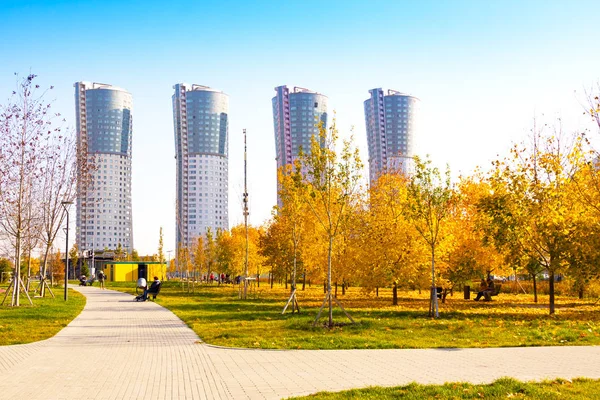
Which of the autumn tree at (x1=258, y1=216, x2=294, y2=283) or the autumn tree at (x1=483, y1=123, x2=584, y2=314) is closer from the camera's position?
the autumn tree at (x1=483, y1=123, x2=584, y2=314)

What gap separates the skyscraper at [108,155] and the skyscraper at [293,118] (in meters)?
41.1

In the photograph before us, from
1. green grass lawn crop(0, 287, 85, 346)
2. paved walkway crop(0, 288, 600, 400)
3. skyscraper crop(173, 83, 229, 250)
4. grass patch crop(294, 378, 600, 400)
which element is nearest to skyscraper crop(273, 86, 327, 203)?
skyscraper crop(173, 83, 229, 250)

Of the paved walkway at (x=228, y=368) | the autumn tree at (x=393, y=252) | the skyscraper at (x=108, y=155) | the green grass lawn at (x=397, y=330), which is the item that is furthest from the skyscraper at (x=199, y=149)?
the paved walkway at (x=228, y=368)

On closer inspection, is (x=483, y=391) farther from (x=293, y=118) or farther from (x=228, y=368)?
(x=293, y=118)

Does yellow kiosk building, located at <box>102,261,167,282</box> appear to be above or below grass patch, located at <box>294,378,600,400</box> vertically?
below

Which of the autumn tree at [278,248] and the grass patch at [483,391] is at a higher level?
the autumn tree at [278,248]

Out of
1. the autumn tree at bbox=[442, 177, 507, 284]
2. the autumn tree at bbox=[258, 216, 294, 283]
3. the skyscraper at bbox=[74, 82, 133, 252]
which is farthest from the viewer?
the skyscraper at bbox=[74, 82, 133, 252]

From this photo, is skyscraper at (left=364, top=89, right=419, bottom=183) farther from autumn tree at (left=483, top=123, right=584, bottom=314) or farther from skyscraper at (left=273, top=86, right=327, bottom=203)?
autumn tree at (left=483, top=123, right=584, bottom=314)

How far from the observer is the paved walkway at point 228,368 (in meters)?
8.74

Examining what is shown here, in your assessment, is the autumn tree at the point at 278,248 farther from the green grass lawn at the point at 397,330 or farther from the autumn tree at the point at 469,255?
the green grass lawn at the point at 397,330

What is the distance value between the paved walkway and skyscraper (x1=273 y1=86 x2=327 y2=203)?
121578 mm

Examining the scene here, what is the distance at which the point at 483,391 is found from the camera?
8.26 metres

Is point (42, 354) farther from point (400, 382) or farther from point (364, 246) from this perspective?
point (364, 246)

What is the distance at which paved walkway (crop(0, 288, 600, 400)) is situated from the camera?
28.7 ft
